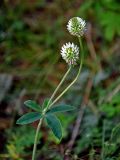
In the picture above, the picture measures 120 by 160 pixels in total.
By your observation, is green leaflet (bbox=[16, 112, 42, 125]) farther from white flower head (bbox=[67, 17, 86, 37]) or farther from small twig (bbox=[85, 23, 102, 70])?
small twig (bbox=[85, 23, 102, 70])

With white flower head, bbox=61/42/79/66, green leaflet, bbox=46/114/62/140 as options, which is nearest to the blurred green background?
green leaflet, bbox=46/114/62/140

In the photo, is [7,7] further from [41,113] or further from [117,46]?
[41,113]

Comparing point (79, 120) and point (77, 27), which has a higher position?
point (77, 27)

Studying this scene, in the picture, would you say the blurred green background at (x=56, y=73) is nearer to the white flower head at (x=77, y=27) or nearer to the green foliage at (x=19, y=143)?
the green foliage at (x=19, y=143)

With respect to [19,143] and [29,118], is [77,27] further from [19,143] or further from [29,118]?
[19,143]

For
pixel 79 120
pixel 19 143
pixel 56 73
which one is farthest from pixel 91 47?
pixel 19 143

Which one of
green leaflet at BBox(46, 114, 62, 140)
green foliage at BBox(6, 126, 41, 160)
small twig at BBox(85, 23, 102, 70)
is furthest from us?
small twig at BBox(85, 23, 102, 70)

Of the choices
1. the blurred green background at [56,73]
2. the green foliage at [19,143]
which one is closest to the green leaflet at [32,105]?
the blurred green background at [56,73]

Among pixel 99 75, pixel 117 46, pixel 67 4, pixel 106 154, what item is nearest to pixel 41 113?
pixel 106 154

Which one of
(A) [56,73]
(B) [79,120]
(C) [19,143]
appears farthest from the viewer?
(A) [56,73]
